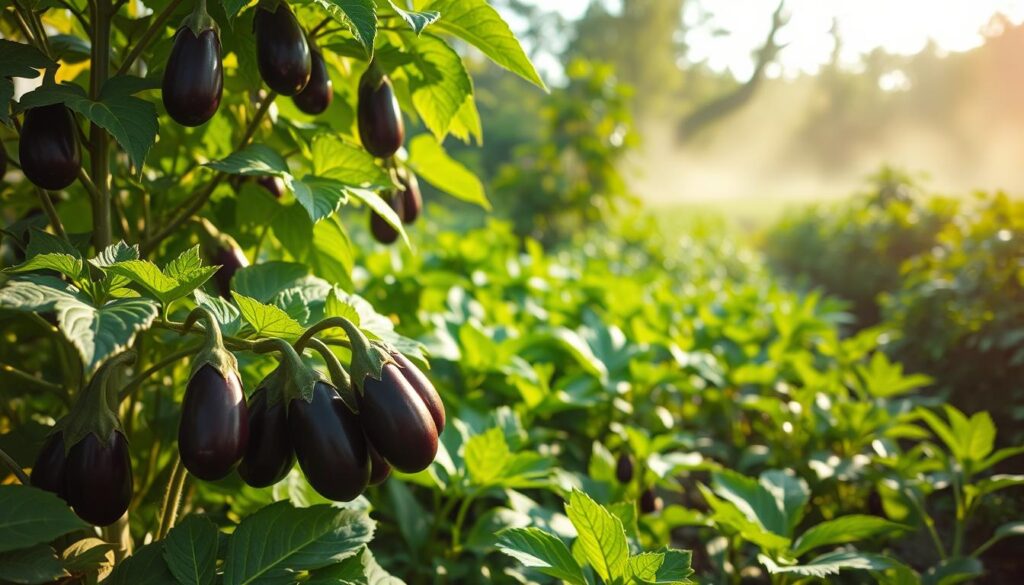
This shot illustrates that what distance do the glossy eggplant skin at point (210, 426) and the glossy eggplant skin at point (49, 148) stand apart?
15.6 inches

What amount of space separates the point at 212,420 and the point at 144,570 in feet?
1.15

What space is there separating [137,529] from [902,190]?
882 centimetres

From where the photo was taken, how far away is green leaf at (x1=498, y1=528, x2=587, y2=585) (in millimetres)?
1103

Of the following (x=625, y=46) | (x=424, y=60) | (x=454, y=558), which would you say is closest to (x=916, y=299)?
(x=454, y=558)

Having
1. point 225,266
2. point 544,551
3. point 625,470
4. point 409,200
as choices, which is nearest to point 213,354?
point 225,266

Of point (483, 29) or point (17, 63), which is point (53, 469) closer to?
point (17, 63)

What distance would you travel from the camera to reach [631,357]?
2.32 metres

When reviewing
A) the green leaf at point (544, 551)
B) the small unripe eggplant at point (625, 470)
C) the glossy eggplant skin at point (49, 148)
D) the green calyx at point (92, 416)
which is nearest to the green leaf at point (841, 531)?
the small unripe eggplant at point (625, 470)

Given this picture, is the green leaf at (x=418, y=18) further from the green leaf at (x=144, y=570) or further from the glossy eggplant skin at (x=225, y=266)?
the green leaf at (x=144, y=570)

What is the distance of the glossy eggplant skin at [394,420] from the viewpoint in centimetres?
83

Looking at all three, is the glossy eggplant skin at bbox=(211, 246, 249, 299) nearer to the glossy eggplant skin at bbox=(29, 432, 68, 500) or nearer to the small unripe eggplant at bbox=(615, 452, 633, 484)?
the glossy eggplant skin at bbox=(29, 432, 68, 500)

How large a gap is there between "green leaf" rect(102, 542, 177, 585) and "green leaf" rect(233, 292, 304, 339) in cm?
36

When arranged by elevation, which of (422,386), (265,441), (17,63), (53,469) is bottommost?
(53,469)

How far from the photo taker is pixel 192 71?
0.90 metres
